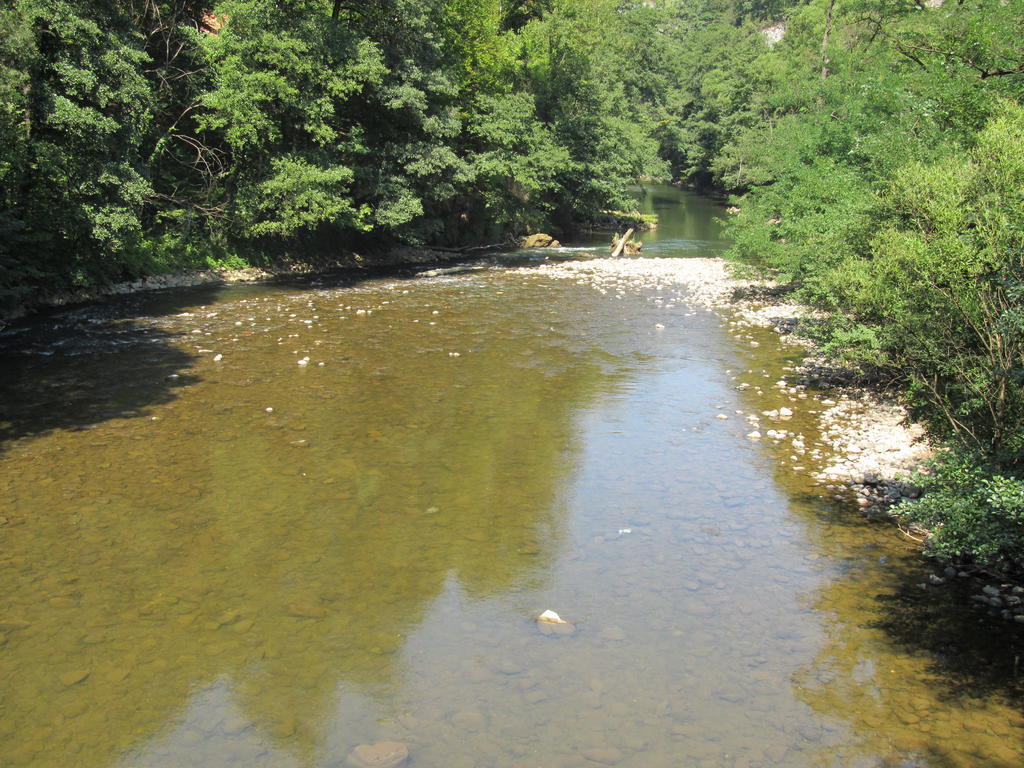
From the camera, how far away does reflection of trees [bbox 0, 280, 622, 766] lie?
277 inches

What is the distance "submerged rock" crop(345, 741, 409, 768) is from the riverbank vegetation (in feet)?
19.1

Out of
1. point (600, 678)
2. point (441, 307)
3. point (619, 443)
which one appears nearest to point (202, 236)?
point (441, 307)

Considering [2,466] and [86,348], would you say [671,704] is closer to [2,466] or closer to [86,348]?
[2,466]

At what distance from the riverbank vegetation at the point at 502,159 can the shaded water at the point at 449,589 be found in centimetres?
182

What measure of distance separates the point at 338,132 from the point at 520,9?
20667mm

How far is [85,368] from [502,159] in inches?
Result: 880

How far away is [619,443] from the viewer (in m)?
13.5

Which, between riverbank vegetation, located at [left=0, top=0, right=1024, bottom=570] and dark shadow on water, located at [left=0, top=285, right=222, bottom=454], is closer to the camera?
riverbank vegetation, located at [left=0, top=0, right=1024, bottom=570]

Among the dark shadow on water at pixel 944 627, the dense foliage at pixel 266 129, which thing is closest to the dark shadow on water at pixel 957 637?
the dark shadow on water at pixel 944 627

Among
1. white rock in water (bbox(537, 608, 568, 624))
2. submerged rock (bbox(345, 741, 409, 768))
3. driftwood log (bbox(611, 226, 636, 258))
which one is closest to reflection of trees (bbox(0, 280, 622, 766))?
submerged rock (bbox(345, 741, 409, 768))

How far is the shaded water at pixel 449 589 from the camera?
21.6 ft

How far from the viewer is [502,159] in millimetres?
34594

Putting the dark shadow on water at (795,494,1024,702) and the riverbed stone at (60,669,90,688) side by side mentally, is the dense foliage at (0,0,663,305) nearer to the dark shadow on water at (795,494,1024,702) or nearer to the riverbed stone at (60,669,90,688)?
the riverbed stone at (60,669,90,688)

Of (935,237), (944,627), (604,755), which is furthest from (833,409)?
(604,755)
